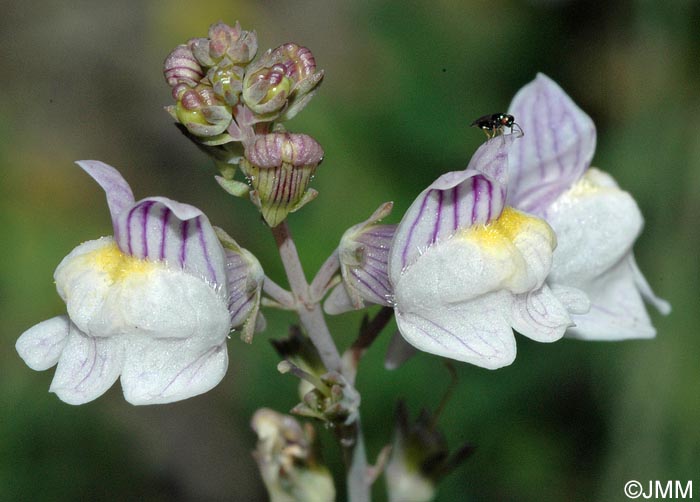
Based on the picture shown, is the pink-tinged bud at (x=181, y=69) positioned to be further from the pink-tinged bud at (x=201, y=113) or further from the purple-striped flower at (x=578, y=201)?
the purple-striped flower at (x=578, y=201)

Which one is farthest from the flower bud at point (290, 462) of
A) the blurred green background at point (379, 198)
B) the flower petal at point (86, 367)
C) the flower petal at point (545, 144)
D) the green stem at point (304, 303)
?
the blurred green background at point (379, 198)

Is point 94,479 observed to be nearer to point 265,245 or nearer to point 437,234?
point 265,245

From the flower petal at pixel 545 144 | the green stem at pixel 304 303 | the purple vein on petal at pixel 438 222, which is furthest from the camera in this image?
the flower petal at pixel 545 144

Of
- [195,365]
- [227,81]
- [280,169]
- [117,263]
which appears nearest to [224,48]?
[227,81]

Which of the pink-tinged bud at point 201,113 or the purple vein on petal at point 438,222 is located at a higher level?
the pink-tinged bud at point 201,113

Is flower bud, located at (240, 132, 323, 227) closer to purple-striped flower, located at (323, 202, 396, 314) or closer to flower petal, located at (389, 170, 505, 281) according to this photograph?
purple-striped flower, located at (323, 202, 396, 314)

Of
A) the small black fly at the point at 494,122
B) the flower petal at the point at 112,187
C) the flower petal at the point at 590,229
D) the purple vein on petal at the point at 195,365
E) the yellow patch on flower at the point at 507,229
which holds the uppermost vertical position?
the flower petal at the point at 112,187
